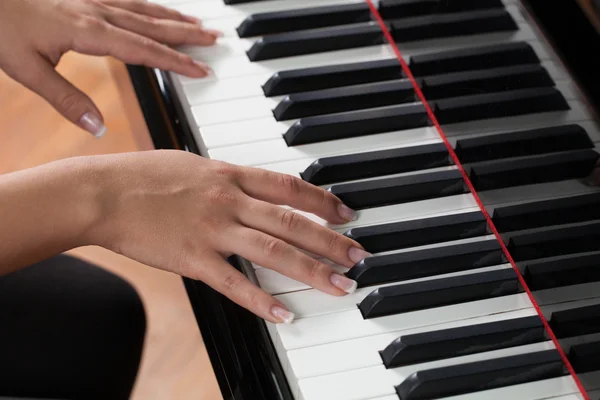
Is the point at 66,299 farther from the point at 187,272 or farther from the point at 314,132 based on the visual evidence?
the point at 314,132

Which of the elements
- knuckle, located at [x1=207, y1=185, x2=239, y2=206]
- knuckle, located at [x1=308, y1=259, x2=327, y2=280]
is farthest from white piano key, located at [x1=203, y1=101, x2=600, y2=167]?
knuckle, located at [x1=308, y1=259, x2=327, y2=280]

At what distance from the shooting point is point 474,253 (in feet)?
3.63

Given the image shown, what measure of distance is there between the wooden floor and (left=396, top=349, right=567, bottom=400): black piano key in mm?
1137

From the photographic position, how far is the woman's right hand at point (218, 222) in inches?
42.6

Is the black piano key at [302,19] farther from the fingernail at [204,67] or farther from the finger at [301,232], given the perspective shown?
the finger at [301,232]

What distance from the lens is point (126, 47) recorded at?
139 centimetres

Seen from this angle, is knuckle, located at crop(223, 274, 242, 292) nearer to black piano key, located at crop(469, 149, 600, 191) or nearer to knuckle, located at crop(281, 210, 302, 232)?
knuckle, located at crop(281, 210, 302, 232)

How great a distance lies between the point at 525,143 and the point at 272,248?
377mm

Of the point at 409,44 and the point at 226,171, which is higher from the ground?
the point at 409,44

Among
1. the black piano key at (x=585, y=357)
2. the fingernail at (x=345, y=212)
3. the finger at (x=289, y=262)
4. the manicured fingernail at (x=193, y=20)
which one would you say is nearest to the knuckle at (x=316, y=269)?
the finger at (x=289, y=262)

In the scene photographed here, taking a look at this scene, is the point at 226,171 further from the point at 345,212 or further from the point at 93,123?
the point at 93,123

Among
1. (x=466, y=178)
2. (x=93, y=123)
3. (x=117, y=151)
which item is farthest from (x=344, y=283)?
(x=117, y=151)

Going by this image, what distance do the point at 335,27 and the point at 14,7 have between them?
519 millimetres

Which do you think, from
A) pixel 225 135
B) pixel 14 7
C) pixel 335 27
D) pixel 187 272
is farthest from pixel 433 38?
pixel 14 7
